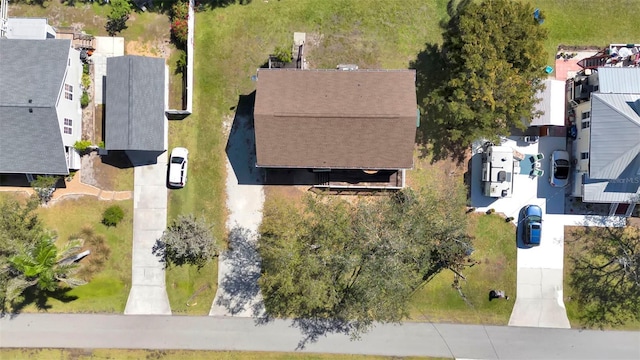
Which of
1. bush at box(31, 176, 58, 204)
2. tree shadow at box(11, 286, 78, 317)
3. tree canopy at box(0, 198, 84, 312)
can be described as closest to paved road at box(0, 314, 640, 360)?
tree shadow at box(11, 286, 78, 317)

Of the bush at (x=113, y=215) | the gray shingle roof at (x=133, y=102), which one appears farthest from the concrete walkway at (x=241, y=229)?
the bush at (x=113, y=215)

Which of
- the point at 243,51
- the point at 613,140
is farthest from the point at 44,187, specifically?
the point at 613,140

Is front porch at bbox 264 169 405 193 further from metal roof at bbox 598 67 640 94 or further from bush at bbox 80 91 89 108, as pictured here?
bush at bbox 80 91 89 108

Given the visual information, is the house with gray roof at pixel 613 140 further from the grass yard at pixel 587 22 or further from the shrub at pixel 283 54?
the shrub at pixel 283 54

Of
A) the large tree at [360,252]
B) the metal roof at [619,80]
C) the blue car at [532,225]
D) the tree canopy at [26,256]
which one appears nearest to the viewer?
the large tree at [360,252]

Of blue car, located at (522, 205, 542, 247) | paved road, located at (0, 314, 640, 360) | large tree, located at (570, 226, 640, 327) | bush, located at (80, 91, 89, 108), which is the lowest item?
paved road, located at (0, 314, 640, 360)

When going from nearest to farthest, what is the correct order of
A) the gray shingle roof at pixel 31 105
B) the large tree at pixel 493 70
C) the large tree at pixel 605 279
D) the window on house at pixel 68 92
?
the large tree at pixel 493 70
the gray shingle roof at pixel 31 105
the window on house at pixel 68 92
the large tree at pixel 605 279

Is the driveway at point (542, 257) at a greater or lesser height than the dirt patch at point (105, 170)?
lesser
